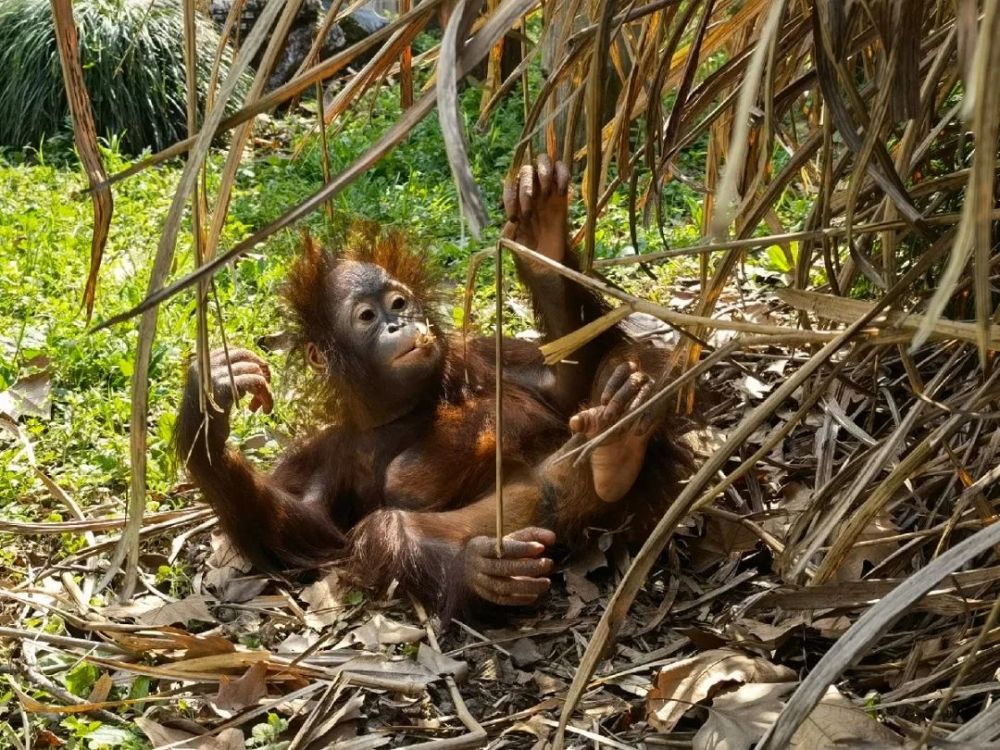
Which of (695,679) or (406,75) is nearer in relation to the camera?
(695,679)

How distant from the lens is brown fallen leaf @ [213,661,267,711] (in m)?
2.38

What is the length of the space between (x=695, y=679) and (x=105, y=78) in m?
6.66

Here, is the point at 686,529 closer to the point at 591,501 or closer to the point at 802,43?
the point at 591,501

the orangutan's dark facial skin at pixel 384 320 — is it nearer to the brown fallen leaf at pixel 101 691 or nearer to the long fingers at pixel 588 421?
the long fingers at pixel 588 421

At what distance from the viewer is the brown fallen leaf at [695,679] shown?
207 centimetres

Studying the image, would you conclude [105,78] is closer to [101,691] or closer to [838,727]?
[101,691]

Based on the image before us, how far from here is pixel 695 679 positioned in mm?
2133

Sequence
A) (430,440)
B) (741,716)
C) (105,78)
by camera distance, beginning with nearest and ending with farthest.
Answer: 1. (741,716)
2. (430,440)
3. (105,78)

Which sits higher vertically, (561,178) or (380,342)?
(561,178)

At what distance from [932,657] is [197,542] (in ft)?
6.45

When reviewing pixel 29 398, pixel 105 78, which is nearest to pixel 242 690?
pixel 29 398

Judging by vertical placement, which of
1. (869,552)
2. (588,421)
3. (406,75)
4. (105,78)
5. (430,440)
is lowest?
(869,552)

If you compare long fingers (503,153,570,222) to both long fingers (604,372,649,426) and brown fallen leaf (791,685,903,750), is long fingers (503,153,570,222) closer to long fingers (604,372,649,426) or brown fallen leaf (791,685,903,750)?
long fingers (604,372,649,426)

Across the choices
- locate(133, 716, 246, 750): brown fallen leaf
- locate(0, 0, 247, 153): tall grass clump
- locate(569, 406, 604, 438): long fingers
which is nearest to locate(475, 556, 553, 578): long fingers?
locate(569, 406, 604, 438): long fingers
